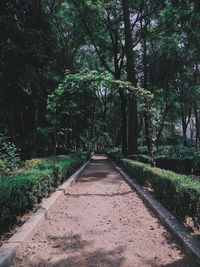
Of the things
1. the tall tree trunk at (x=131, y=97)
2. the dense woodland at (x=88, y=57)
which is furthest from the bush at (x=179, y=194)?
the tall tree trunk at (x=131, y=97)

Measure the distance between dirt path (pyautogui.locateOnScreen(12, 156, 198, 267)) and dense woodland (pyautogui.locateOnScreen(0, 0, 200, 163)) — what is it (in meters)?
5.00

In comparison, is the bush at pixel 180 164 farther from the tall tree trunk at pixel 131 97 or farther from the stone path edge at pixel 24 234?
the stone path edge at pixel 24 234

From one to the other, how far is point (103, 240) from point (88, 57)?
24120 millimetres

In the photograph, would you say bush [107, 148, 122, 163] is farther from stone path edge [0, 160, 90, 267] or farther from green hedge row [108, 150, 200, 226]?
stone path edge [0, 160, 90, 267]

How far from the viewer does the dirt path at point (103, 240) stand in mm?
3320

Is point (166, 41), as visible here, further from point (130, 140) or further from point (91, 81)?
point (91, 81)

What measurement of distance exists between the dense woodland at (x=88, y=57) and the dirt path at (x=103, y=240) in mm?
5003

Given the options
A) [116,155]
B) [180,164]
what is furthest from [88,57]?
[180,164]

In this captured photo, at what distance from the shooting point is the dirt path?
131 inches

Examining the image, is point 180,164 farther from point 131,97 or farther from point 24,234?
point 24,234

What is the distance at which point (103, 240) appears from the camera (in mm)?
4043

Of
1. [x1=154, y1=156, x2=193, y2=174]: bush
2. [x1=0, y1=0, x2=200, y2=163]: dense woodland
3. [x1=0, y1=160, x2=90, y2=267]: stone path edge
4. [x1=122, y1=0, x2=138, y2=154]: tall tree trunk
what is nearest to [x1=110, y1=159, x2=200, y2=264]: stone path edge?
[x1=0, y1=160, x2=90, y2=267]: stone path edge

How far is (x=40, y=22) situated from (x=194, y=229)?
15.9 m

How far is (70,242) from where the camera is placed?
401 centimetres
